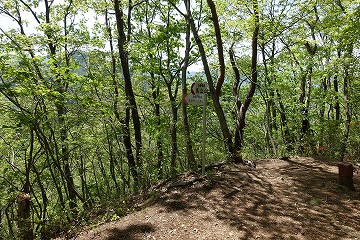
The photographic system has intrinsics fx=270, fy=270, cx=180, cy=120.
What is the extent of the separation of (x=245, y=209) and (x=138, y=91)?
576 inches

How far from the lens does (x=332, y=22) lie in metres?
12.0

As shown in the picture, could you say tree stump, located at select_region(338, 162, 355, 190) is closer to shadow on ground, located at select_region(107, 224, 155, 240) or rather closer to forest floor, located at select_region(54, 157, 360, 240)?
forest floor, located at select_region(54, 157, 360, 240)

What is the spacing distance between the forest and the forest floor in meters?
1.23

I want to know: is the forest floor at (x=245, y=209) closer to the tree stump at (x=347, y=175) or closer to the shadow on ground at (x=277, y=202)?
the shadow on ground at (x=277, y=202)

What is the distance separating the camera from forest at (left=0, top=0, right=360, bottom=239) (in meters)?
7.11

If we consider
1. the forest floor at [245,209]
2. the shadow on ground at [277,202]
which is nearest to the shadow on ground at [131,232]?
the forest floor at [245,209]

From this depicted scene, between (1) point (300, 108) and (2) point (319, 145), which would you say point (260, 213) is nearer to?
(2) point (319, 145)

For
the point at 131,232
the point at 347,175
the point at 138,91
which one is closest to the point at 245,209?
the point at 131,232

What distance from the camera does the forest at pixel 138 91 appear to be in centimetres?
711

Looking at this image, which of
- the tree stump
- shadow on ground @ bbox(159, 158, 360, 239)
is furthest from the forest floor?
the tree stump

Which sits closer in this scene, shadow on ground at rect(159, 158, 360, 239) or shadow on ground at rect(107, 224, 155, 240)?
shadow on ground at rect(159, 158, 360, 239)

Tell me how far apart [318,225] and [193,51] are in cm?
1114

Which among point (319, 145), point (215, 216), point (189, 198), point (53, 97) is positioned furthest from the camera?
point (319, 145)

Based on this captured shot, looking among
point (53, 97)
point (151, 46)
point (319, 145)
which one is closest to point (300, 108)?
point (319, 145)
